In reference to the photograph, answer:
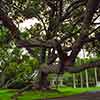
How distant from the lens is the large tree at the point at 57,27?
5.80m

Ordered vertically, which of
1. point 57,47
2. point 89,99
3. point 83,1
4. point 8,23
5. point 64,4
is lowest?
point 89,99

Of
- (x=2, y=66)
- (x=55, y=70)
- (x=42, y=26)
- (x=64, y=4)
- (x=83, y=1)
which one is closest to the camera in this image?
(x=55, y=70)

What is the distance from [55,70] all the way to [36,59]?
31.0 ft

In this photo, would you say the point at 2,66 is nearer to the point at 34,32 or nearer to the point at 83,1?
the point at 34,32

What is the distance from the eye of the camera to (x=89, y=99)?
1355 cm

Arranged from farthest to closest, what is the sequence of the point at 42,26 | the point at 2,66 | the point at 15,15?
1. the point at 2,66
2. the point at 42,26
3. the point at 15,15

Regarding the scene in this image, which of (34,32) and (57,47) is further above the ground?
(34,32)

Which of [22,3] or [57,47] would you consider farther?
[22,3]

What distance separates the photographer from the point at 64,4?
1305 cm

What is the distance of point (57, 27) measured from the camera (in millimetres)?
11539

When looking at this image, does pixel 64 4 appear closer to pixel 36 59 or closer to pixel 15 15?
pixel 15 15

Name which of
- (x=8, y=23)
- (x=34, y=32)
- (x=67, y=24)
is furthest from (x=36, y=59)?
(x=8, y=23)

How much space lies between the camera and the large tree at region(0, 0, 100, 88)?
19.0 feet

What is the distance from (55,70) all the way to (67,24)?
934 centimetres
